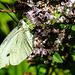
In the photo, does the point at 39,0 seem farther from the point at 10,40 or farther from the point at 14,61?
the point at 14,61

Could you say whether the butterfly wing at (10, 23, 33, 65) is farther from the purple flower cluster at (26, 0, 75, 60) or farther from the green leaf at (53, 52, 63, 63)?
the green leaf at (53, 52, 63, 63)

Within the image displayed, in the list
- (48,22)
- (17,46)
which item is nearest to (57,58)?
(48,22)

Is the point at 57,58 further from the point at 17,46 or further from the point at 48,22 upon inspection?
the point at 17,46

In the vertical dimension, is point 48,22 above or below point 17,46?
above

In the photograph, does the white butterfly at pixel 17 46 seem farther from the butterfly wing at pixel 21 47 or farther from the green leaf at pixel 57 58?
the green leaf at pixel 57 58

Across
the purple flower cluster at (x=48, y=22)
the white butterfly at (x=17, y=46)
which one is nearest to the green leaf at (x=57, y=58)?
the purple flower cluster at (x=48, y=22)

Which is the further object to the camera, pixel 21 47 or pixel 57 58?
pixel 21 47

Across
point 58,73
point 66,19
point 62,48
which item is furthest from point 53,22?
point 58,73
